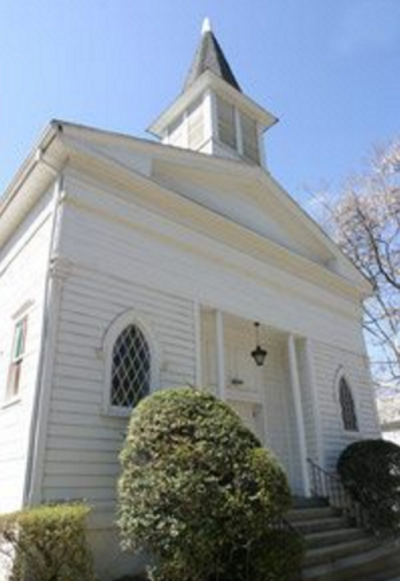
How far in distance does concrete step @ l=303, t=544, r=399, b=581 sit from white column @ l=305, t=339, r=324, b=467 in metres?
2.38

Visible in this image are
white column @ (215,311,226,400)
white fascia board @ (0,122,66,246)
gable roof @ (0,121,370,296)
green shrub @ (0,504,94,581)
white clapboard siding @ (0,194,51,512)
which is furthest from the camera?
white column @ (215,311,226,400)

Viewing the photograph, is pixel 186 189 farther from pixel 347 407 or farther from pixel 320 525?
pixel 320 525

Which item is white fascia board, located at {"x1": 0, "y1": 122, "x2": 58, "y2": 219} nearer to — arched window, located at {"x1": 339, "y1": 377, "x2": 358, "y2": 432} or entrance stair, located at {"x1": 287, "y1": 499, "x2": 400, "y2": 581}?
entrance stair, located at {"x1": 287, "y1": 499, "x2": 400, "y2": 581}

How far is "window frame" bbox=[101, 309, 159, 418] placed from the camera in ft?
25.3

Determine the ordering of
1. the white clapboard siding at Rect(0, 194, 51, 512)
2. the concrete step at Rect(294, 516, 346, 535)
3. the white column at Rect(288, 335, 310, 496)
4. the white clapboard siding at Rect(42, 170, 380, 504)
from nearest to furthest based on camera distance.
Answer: the white clapboard siding at Rect(0, 194, 51, 512)
the white clapboard siding at Rect(42, 170, 380, 504)
the concrete step at Rect(294, 516, 346, 535)
the white column at Rect(288, 335, 310, 496)

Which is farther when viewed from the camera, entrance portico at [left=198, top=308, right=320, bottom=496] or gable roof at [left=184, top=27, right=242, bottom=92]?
gable roof at [left=184, top=27, right=242, bottom=92]

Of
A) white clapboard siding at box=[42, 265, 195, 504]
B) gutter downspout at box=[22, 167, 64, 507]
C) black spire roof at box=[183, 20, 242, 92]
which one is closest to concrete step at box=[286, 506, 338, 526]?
white clapboard siding at box=[42, 265, 195, 504]

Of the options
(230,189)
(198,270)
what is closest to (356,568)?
(198,270)

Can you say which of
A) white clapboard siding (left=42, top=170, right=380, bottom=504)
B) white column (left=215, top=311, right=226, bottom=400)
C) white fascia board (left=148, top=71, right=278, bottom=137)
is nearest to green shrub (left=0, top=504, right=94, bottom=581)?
white clapboard siding (left=42, top=170, right=380, bottom=504)

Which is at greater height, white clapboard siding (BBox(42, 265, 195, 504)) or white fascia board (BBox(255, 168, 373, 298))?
white fascia board (BBox(255, 168, 373, 298))

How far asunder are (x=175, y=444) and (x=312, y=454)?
5930mm

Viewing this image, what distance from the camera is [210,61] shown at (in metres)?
17.2

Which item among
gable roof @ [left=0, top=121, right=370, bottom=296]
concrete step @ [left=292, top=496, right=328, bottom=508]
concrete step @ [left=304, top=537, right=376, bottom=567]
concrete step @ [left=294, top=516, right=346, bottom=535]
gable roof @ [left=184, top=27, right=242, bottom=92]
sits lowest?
concrete step @ [left=304, top=537, right=376, bottom=567]

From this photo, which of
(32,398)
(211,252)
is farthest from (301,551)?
(211,252)
